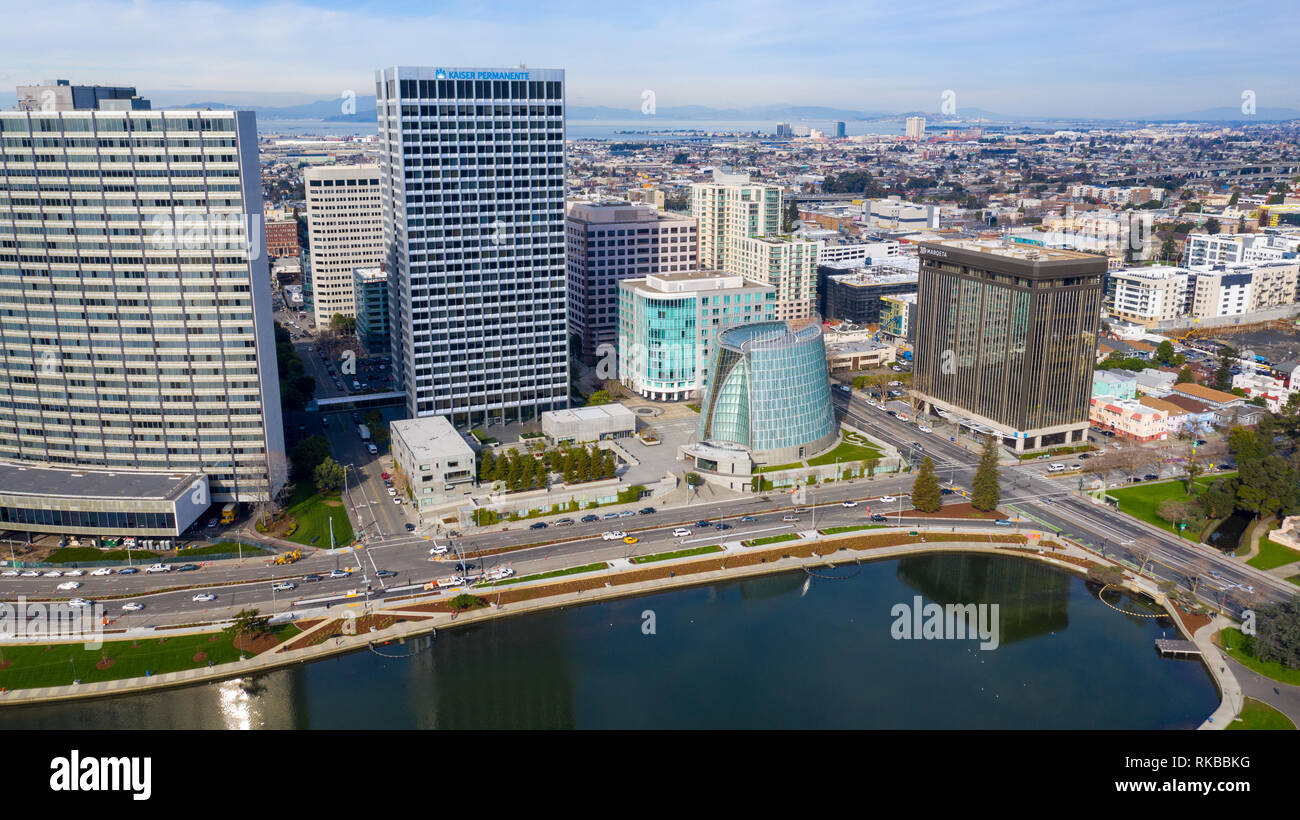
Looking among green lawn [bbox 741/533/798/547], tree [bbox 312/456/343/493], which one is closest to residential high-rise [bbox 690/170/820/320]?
green lawn [bbox 741/533/798/547]

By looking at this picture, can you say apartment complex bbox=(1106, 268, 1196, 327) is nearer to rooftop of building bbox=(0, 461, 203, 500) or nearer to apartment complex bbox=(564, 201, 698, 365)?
apartment complex bbox=(564, 201, 698, 365)

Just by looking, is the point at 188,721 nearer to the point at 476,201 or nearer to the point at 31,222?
the point at 31,222

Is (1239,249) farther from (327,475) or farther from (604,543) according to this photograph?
(327,475)

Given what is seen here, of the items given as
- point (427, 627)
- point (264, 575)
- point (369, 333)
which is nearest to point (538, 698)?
point (427, 627)

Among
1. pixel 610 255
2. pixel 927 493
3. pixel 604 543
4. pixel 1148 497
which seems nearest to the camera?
pixel 604 543

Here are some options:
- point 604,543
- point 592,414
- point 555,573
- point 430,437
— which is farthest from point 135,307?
point 592,414

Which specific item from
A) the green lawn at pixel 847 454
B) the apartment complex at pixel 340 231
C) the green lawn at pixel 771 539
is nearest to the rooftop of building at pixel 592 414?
the green lawn at pixel 847 454
